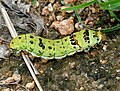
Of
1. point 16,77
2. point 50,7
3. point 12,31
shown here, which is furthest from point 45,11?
point 16,77

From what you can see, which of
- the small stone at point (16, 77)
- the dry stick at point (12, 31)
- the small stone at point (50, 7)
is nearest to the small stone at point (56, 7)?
the small stone at point (50, 7)

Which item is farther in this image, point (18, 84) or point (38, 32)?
point (38, 32)

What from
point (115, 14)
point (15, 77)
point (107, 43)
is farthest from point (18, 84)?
point (115, 14)

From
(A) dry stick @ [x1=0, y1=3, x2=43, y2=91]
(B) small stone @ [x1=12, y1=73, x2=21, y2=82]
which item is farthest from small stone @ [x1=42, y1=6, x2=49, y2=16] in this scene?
(B) small stone @ [x1=12, y1=73, x2=21, y2=82]

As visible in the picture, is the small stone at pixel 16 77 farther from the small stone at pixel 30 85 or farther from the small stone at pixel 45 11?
the small stone at pixel 45 11

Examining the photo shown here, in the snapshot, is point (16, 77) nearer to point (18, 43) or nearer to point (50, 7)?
point (18, 43)

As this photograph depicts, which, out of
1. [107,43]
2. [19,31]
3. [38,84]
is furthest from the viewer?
[19,31]

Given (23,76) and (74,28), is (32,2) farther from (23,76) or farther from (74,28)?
(23,76)
